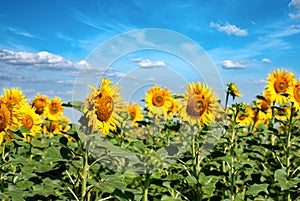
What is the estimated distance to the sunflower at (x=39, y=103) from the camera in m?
6.55

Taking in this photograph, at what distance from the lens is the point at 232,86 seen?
4.66 metres

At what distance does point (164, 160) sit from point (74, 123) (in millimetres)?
1304

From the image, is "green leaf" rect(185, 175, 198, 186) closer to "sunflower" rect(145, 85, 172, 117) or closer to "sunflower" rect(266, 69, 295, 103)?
"sunflower" rect(145, 85, 172, 117)

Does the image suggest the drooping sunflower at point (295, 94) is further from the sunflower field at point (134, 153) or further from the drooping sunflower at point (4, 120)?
the drooping sunflower at point (4, 120)

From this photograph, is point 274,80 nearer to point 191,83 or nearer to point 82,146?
point 191,83

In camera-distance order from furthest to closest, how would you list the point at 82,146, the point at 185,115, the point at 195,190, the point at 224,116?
the point at 224,116, the point at 185,115, the point at 195,190, the point at 82,146

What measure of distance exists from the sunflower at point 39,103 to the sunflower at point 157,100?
1616mm

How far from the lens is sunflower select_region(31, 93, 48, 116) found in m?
6.55

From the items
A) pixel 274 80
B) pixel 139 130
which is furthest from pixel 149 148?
pixel 274 80

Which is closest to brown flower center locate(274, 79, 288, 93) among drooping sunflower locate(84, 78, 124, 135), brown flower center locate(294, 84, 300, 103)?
brown flower center locate(294, 84, 300, 103)

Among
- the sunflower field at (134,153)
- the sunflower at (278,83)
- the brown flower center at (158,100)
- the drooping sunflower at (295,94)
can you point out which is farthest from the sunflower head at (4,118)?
the sunflower at (278,83)

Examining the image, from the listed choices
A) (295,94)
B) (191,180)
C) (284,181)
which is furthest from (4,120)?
(295,94)

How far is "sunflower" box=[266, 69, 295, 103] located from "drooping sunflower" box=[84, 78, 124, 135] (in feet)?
12.0

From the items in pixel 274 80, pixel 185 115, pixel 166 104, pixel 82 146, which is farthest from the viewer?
pixel 274 80
